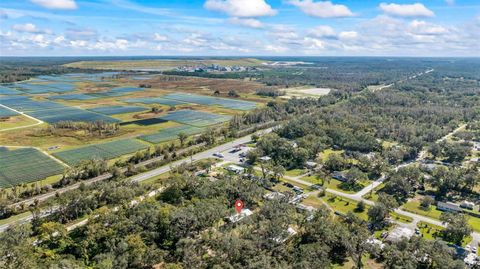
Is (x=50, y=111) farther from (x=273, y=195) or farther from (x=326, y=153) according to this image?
(x=273, y=195)

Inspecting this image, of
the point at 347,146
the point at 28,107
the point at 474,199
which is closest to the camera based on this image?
the point at 474,199

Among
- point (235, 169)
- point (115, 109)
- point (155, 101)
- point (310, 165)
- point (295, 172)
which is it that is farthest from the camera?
point (155, 101)

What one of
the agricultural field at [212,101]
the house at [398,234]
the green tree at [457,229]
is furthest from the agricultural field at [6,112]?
the green tree at [457,229]

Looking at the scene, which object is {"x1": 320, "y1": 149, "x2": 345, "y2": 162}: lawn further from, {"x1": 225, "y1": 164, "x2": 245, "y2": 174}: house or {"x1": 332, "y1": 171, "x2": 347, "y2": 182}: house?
{"x1": 225, "y1": 164, "x2": 245, "y2": 174}: house

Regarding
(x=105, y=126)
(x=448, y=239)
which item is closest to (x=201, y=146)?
(x=105, y=126)

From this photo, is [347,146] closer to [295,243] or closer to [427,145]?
[427,145]

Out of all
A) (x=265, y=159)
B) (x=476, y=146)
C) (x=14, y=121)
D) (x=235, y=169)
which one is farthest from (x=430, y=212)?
(x=14, y=121)
